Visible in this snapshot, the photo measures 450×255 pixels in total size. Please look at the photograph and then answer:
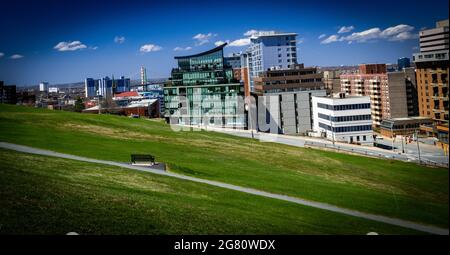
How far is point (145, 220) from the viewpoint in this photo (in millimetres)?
7074

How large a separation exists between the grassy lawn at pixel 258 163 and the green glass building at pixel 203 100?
3.25m

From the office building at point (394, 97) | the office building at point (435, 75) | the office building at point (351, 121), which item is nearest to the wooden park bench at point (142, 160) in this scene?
the office building at point (351, 121)

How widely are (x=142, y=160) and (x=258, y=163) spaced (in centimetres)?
422

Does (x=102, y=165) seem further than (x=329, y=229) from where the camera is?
Yes

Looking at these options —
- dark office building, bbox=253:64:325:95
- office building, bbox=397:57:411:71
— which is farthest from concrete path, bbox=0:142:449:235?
dark office building, bbox=253:64:325:95

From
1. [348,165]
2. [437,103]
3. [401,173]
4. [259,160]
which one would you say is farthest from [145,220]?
[259,160]

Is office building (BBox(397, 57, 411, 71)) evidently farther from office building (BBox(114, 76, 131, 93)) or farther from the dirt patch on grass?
the dirt patch on grass

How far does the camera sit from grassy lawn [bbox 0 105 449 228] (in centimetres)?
729

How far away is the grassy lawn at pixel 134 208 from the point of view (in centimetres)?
670

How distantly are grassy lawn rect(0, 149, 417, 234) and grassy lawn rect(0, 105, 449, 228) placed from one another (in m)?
0.64

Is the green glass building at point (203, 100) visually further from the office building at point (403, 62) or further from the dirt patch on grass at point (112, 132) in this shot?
the office building at point (403, 62)

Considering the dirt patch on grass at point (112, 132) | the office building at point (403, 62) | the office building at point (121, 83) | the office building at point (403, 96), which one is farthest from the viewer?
the dirt patch on grass at point (112, 132)
